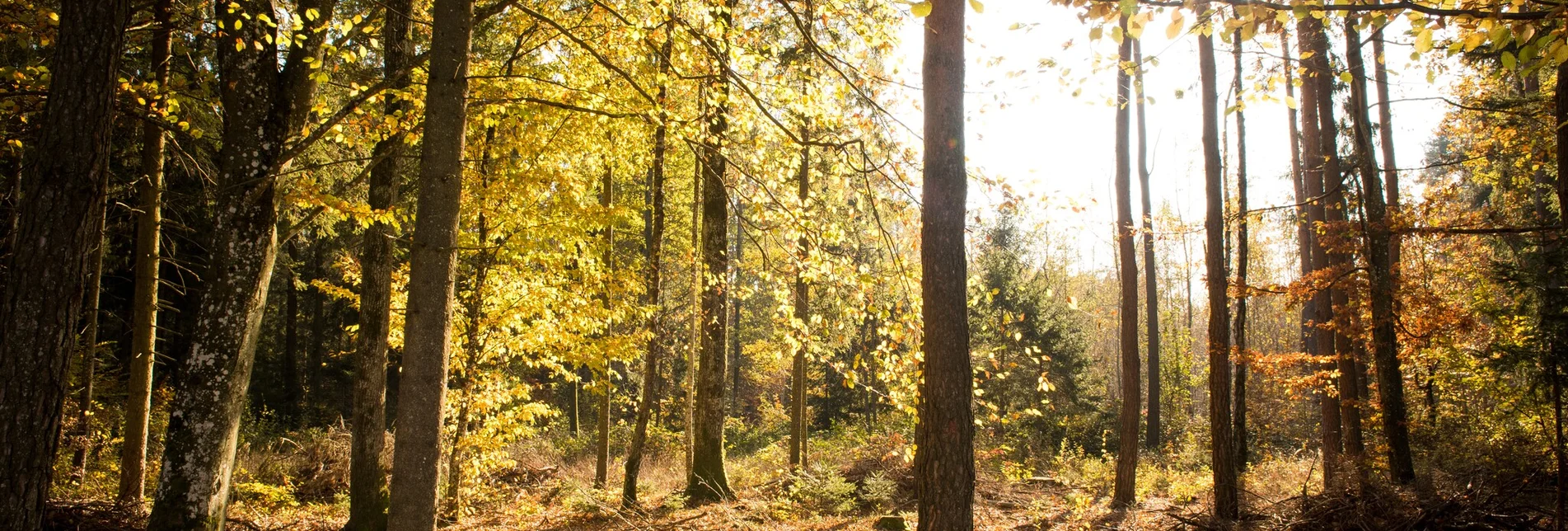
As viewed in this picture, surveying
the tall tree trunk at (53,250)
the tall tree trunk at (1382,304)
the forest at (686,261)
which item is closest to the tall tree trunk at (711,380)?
the forest at (686,261)

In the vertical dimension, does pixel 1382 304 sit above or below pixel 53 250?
above

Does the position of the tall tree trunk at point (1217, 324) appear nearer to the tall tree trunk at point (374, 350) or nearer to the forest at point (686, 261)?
the forest at point (686, 261)

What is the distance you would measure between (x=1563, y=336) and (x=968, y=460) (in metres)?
7.08

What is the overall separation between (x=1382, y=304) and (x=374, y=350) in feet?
42.8

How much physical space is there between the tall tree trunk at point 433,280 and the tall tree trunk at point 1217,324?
9525 mm

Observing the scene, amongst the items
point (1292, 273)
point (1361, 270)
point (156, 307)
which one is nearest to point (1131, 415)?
point (1361, 270)

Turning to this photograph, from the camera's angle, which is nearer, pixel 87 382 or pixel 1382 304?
pixel 87 382

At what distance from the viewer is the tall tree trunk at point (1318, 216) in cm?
1025

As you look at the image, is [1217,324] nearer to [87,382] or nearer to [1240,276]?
[1240,276]

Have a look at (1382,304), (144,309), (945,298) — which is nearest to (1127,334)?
(1382,304)

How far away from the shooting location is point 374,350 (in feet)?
27.5

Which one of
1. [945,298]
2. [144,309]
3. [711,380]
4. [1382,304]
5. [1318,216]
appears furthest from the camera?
[1318,216]

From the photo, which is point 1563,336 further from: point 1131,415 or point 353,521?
point 353,521

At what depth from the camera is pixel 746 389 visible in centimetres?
3684
